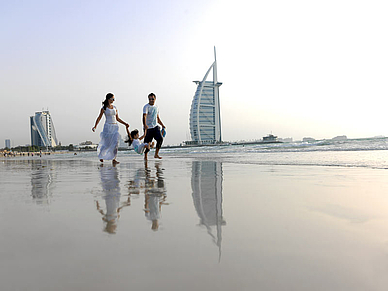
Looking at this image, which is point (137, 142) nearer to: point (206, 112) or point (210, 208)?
point (210, 208)

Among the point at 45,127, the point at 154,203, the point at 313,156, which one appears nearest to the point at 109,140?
the point at 154,203

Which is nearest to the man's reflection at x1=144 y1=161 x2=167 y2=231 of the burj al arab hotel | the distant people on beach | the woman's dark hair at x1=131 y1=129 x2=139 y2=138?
the distant people on beach

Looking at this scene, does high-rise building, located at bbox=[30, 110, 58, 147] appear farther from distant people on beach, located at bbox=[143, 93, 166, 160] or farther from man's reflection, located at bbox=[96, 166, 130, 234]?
man's reflection, located at bbox=[96, 166, 130, 234]

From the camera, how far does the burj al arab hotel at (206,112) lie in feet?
314

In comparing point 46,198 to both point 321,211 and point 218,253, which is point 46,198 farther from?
point 321,211

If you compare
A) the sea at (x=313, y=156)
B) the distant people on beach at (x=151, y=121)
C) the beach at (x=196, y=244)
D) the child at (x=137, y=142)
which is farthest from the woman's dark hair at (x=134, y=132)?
the beach at (x=196, y=244)

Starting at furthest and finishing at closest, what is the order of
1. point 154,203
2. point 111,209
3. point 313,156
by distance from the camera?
point 313,156 → point 154,203 → point 111,209

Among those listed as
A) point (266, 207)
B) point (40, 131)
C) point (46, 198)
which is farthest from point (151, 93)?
point (40, 131)

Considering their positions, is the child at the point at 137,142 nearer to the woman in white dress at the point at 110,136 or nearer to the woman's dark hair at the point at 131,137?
the woman's dark hair at the point at 131,137

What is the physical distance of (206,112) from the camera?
98.6 meters

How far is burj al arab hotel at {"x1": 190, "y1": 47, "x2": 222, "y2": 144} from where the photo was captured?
9581 centimetres

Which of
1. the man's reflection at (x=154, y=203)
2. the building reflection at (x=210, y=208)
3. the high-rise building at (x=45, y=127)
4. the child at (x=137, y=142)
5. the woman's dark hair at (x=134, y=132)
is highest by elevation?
the high-rise building at (x=45, y=127)

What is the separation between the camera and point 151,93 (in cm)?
936

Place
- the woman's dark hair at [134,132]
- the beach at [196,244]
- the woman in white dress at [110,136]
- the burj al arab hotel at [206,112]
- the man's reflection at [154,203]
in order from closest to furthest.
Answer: the beach at [196,244] < the man's reflection at [154,203] < the woman in white dress at [110,136] < the woman's dark hair at [134,132] < the burj al arab hotel at [206,112]
